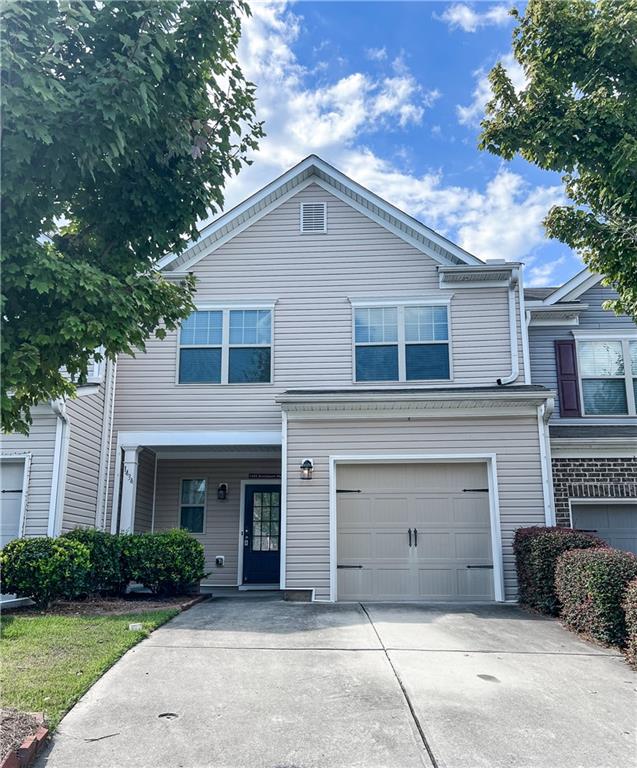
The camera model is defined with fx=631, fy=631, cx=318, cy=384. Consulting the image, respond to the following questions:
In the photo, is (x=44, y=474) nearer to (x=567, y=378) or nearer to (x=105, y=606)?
(x=105, y=606)

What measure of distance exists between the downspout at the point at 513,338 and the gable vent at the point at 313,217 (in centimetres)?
381

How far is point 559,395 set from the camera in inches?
493

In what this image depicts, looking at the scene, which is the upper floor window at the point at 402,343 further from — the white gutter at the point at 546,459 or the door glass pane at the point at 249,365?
the white gutter at the point at 546,459

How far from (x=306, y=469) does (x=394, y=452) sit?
4.99 feet

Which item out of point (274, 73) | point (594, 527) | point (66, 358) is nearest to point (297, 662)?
point (66, 358)

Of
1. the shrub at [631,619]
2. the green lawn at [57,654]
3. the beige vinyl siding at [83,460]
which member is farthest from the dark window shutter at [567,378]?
the beige vinyl siding at [83,460]

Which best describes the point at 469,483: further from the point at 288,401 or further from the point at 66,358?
the point at 66,358

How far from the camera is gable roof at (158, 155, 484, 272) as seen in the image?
12.3m

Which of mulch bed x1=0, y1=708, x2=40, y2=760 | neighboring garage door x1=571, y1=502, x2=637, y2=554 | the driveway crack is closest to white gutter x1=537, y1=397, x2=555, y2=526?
neighboring garage door x1=571, y1=502, x2=637, y2=554

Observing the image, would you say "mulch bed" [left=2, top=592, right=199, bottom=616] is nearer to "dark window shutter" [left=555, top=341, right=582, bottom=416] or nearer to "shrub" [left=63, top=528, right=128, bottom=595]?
"shrub" [left=63, top=528, right=128, bottom=595]

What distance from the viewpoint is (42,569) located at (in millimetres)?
8453

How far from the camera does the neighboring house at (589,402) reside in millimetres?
11406

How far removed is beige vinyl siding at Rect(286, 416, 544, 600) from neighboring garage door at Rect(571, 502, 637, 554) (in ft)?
5.85

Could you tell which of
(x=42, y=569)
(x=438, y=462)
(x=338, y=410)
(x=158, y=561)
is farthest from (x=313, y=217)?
(x=42, y=569)
